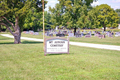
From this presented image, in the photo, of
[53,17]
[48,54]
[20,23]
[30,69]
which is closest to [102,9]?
[53,17]

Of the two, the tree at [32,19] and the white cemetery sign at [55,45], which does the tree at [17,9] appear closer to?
the white cemetery sign at [55,45]

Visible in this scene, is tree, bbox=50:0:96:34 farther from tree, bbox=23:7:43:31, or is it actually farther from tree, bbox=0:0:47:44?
tree, bbox=23:7:43:31

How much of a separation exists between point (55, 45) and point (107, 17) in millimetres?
67960

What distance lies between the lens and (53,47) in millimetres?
12242

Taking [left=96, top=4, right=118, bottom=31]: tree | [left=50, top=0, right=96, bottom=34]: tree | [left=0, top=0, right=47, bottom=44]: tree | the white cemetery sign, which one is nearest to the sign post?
the white cemetery sign

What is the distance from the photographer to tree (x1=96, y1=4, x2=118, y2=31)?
245ft

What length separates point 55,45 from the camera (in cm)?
1224

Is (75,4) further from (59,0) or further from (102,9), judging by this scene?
(102,9)

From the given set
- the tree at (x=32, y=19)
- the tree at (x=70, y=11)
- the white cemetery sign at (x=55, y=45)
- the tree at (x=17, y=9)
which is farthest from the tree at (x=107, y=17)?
the white cemetery sign at (x=55, y=45)

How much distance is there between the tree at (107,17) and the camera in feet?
245

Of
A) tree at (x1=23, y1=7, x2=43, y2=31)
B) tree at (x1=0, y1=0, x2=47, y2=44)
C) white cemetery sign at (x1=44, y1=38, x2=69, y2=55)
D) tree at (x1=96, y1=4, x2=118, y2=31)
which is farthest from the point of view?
tree at (x1=23, y1=7, x2=43, y2=31)

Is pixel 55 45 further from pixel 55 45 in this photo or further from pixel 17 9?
pixel 17 9

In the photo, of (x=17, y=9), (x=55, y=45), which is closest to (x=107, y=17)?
(x=17, y=9)

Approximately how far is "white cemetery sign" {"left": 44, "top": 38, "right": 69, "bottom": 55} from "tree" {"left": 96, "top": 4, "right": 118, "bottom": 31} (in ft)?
209
